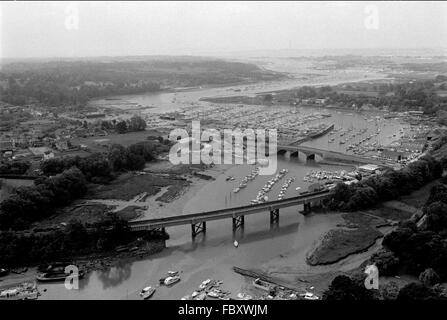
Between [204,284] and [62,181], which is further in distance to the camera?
[62,181]

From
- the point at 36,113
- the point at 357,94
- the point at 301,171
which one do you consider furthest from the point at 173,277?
the point at 357,94

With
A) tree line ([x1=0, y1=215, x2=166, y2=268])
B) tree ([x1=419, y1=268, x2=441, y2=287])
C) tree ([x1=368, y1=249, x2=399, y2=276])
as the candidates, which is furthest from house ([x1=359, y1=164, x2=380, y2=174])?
tree line ([x1=0, y1=215, x2=166, y2=268])

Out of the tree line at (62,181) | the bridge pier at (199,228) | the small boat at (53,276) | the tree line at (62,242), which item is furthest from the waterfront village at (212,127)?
the small boat at (53,276)

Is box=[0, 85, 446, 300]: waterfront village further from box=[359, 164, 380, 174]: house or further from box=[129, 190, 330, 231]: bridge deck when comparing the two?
box=[129, 190, 330, 231]: bridge deck

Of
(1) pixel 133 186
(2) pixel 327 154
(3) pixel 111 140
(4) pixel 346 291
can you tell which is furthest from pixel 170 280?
(3) pixel 111 140

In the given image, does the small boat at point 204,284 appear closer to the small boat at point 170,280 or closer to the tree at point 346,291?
the small boat at point 170,280

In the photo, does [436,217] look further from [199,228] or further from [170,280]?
[170,280]

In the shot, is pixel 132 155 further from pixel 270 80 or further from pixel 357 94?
pixel 270 80
